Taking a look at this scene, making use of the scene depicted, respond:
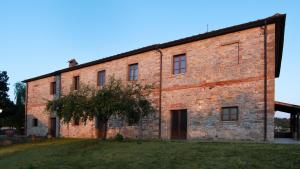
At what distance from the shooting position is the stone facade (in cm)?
1439

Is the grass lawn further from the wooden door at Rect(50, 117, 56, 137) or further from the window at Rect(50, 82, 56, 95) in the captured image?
the window at Rect(50, 82, 56, 95)

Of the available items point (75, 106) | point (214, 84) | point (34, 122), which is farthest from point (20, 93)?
point (214, 84)

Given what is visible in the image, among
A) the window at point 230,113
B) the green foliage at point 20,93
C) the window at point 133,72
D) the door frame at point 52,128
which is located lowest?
the door frame at point 52,128

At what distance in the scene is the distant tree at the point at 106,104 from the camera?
16.3m

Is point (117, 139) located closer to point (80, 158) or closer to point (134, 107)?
point (134, 107)

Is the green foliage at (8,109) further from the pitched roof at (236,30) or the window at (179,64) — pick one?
the window at (179,64)

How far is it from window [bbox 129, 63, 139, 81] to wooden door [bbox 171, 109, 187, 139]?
3.90 meters

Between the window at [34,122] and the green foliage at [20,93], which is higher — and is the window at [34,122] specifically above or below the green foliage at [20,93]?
below

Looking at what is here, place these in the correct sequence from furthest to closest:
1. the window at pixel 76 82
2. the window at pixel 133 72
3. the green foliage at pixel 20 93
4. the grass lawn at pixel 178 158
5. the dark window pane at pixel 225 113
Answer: the green foliage at pixel 20 93 < the window at pixel 76 82 < the window at pixel 133 72 < the dark window pane at pixel 225 113 < the grass lawn at pixel 178 158

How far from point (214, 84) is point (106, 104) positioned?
221 inches

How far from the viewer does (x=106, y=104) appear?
1623 cm

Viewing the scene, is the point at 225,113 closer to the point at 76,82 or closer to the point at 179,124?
the point at 179,124

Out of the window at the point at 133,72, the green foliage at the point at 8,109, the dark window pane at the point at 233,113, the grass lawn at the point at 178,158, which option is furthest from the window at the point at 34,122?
the dark window pane at the point at 233,113

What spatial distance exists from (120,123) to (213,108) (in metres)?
7.21
